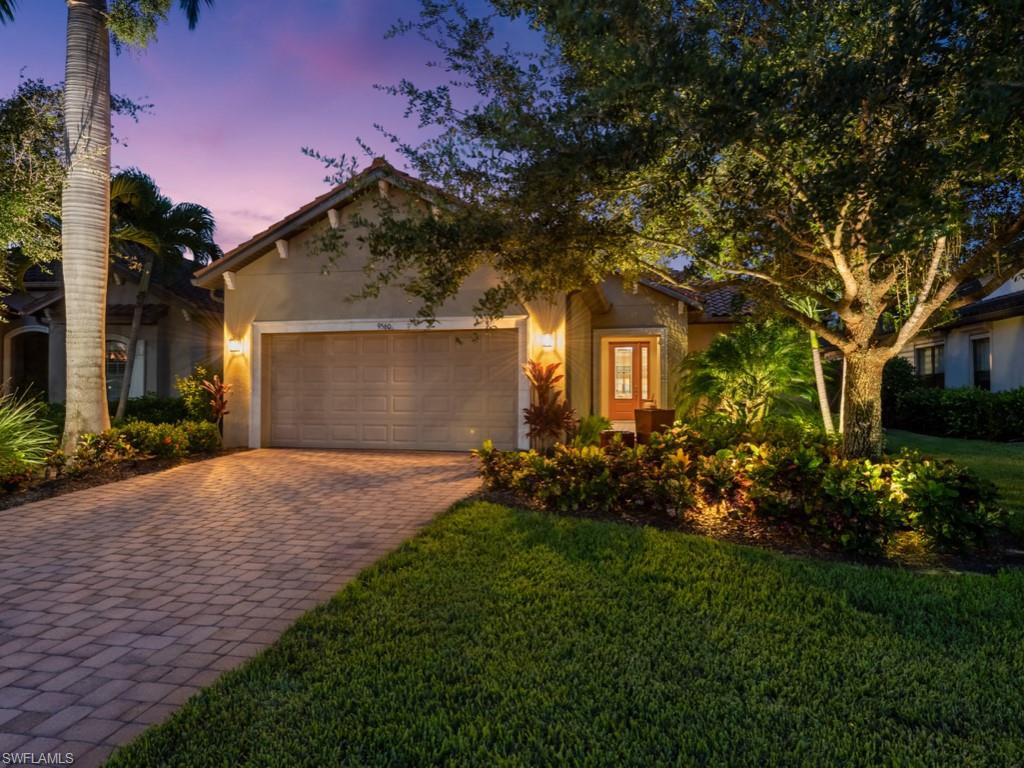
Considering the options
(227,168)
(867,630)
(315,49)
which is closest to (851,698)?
(867,630)

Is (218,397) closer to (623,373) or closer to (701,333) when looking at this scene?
(623,373)

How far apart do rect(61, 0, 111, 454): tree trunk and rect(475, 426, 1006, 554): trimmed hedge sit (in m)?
6.83

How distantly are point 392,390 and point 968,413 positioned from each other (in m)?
13.0

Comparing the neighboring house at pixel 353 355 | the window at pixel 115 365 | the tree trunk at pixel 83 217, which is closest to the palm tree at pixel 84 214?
the tree trunk at pixel 83 217

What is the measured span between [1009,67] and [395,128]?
15.4ft

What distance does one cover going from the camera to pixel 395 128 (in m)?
Result: 6.15

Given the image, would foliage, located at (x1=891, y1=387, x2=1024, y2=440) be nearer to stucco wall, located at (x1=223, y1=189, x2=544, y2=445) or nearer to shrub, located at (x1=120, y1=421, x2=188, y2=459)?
stucco wall, located at (x1=223, y1=189, x2=544, y2=445)

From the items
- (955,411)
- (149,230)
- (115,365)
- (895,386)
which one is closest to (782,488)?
(955,411)

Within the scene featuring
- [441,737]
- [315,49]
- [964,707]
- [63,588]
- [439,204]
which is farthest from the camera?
[315,49]

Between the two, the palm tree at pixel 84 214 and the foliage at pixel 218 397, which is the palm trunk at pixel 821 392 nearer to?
A: the foliage at pixel 218 397

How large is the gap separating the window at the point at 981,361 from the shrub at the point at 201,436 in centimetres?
1824

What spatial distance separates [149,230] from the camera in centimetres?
1490

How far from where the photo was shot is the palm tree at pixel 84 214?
10.0m

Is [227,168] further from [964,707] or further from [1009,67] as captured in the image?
[964,707]
